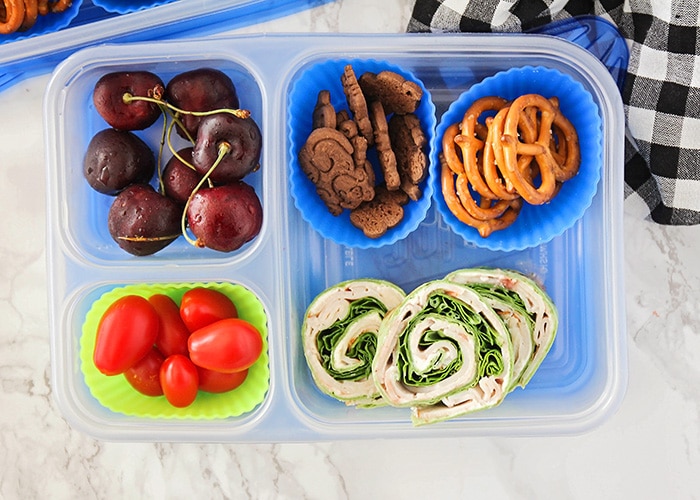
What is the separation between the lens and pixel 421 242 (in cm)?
139

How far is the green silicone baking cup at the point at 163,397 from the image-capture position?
127cm

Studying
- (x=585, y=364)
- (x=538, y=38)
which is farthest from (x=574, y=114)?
(x=585, y=364)

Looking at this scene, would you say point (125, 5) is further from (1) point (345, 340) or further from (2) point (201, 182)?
(1) point (345, 340)

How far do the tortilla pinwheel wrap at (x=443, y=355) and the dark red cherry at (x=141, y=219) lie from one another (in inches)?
16.5

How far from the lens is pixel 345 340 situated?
1.26m

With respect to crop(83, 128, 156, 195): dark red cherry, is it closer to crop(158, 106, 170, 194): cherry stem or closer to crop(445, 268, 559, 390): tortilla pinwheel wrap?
crop(158, 106, 170, 194): cherry stem

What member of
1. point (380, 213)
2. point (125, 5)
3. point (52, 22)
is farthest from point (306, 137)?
point (52, 22)

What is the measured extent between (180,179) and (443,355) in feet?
1.80

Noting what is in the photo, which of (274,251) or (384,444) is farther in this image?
(384,444)

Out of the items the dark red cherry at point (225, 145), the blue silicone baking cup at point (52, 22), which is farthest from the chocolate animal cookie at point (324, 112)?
the blue silicone baking cup at point (52, 22)

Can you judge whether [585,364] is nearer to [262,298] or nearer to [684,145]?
[684,145]

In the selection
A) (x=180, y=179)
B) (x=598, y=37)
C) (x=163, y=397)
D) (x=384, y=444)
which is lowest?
(x=384, y=444)

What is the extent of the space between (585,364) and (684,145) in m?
0.45

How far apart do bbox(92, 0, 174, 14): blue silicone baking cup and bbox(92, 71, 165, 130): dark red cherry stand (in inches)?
6.2
